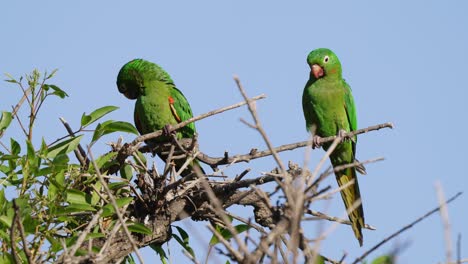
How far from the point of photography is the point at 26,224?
3557 millimetres

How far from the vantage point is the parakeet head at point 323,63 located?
278 inches

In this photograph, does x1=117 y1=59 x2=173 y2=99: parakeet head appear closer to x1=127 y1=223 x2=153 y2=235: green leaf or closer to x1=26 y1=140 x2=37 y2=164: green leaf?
x1=127 y1=223 x2=153 y2=235: green leaf

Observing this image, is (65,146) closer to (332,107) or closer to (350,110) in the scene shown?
(332,107)

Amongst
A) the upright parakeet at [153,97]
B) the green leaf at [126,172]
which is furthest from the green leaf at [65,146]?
the upright parakeet at [153,97]

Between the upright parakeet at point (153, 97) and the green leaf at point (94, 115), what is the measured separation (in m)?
1.90

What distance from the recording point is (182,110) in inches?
278

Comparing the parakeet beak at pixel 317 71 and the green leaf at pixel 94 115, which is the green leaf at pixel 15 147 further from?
the parakeet beak at pixel 317 71

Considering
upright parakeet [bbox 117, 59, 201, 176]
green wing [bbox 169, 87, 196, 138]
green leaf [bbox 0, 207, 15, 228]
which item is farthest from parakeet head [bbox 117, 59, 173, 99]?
green leaf [bbox 0, 207, 15, 228]

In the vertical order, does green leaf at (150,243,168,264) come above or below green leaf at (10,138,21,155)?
below

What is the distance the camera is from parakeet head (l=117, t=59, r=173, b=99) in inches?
289

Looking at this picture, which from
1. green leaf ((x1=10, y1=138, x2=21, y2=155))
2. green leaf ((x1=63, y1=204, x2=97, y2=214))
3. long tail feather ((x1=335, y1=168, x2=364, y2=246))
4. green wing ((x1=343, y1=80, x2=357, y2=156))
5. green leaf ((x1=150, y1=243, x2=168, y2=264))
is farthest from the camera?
green wing ((x1=343, y1=80, x2=357, y2=156))

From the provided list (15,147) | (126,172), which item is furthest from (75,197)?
(126,172)

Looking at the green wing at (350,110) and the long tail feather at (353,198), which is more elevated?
the green wing at (350,110)

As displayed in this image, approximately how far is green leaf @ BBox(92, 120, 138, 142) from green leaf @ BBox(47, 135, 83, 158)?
0.18m
